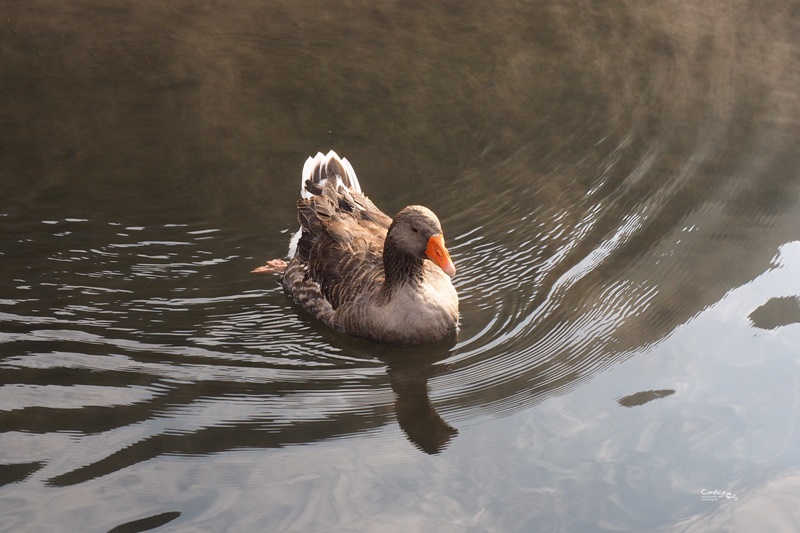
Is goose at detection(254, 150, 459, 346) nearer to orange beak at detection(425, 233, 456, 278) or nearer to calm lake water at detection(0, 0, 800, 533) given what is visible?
orange beak at detection(425, 233, 456, 278)

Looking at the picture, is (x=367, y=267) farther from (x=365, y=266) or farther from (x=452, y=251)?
(x=452, y=251)

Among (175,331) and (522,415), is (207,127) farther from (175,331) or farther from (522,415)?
(522,415)

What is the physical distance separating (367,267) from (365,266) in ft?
0.05

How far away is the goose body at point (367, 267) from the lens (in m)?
6.61

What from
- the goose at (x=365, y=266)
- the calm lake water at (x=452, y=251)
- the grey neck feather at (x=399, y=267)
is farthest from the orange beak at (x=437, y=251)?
the calm lake water at (x=452, y=251)

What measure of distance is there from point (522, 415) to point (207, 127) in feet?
15.0

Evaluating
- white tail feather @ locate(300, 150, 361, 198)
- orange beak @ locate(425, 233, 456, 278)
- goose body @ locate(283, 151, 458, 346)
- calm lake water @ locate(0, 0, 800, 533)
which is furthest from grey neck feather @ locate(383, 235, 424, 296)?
white tail feather @ locate(300, 150, 361, 198)

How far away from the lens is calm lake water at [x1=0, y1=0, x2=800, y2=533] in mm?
5438

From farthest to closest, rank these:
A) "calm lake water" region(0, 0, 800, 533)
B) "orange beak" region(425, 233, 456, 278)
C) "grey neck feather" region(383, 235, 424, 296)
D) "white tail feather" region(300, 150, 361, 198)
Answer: "white tail feather" region(300, 150, 361, 198)
"grey neck feather" region(383, 235, 424, 296)
"orange beak" region(425, 233, 456, 278)
"calm lake water" region(0, 0, 800, 533)

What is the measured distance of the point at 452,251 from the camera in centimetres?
752

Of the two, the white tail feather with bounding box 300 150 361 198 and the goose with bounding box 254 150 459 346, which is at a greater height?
the white tail feather with bounding box 300 150 361 198

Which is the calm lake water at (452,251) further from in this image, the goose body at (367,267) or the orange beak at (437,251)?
the orange beak at (437,251)

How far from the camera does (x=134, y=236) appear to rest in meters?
7.59

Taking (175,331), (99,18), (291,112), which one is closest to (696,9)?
(291,112)
